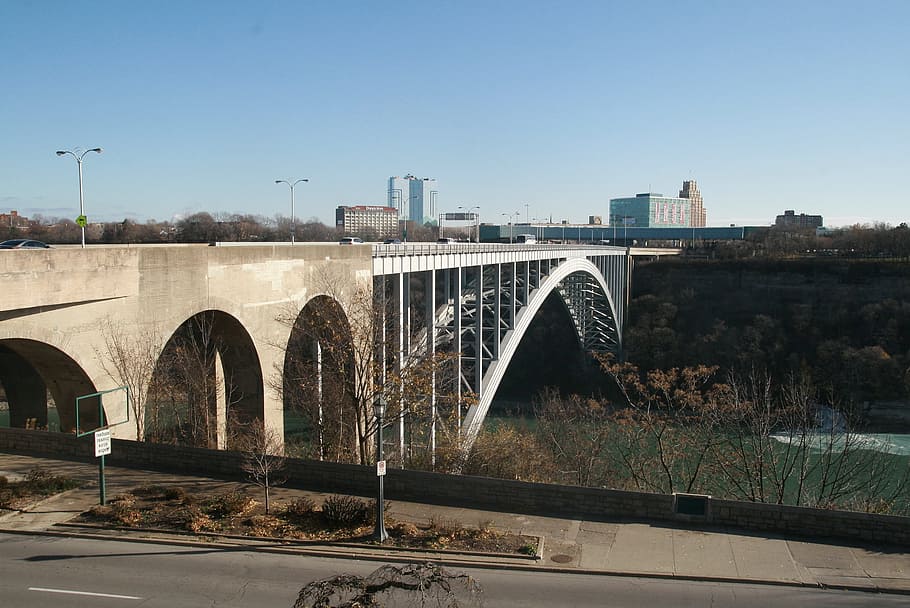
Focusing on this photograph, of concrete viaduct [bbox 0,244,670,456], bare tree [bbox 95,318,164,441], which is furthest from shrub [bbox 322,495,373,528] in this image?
concrete viaduct [bbox 0,244,670,456]

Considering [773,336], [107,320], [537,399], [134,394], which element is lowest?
[537,399]

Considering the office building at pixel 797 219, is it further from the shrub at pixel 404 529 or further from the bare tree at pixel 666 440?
the shrub at pixel 404 529

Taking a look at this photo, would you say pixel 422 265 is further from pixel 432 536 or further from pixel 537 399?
pixel 537 399

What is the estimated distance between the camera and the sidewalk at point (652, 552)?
11.1 meters

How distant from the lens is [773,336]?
5972 centimetres

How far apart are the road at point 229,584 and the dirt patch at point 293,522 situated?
28.6 inches

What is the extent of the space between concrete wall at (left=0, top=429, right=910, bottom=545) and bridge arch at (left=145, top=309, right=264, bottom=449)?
7.86 feet

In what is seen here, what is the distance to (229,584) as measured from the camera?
10.2 meters

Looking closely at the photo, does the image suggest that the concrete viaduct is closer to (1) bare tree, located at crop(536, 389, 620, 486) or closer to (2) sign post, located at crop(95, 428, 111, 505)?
(2) sign post, located at crop(95, 428, 111, 505)

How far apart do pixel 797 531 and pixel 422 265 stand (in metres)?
14.5

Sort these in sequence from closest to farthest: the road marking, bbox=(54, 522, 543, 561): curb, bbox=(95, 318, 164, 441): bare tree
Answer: the road marking → bbox=(54, 522, 543, 561): curb → bbox=(95, 318, 164, 441): bare tree

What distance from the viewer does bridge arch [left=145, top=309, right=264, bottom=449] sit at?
18.0m

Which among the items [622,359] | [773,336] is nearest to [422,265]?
[622,359]

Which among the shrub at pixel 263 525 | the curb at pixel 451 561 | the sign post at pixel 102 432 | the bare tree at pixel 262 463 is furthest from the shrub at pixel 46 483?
the shrub at pixel 263 525
